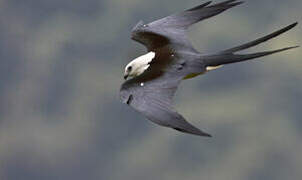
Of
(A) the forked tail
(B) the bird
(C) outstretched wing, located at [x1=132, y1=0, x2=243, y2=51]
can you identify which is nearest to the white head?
(B) the bird

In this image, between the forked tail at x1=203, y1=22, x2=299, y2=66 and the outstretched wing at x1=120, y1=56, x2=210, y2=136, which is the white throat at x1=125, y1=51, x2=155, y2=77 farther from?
the forked tail at x1=203, y1=22, x2=299, y2=66

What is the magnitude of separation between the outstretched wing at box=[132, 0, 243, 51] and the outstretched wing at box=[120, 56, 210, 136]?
55.4 inches

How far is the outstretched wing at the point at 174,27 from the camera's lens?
10.3 m

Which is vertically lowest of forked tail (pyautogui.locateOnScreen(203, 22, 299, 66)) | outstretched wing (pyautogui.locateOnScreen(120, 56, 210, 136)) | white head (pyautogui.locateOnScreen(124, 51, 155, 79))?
white head (pyautogui.locateOnScreen(124, 51, 155, 79))

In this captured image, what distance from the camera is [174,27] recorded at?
10727 millimetres

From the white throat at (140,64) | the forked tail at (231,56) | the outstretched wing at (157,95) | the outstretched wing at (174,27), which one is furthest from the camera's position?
the outstretched wing at (174,27)

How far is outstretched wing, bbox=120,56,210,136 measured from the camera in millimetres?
7117

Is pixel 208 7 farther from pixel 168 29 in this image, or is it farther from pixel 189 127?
pixel 189 127

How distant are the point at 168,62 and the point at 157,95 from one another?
1.17 m

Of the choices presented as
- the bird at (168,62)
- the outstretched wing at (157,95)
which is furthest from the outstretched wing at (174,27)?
the outstretched wing at (157,95)

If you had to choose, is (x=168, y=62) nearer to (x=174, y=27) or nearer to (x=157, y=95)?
(x=157, y=95)

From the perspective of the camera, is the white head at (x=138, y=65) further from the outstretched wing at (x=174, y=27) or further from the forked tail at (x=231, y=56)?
the forked tail at (x=231, y=56)

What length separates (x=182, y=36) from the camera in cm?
1046

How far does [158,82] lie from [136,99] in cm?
51
